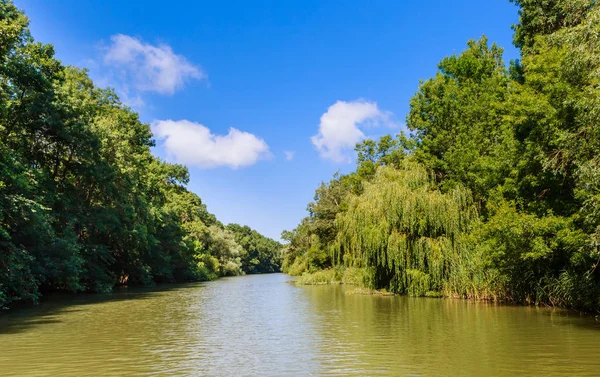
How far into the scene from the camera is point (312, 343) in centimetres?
1191

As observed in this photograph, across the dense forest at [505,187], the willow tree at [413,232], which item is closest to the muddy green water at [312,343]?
the dense forest at [505,187]

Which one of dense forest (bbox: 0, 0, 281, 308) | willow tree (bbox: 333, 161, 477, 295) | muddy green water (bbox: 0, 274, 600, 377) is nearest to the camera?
muddy green water (bbox: 0, 274, 600, 377)

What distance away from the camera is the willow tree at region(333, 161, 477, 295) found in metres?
22.0

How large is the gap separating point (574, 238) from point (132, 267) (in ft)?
128

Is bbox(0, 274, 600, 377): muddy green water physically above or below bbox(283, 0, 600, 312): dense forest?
below

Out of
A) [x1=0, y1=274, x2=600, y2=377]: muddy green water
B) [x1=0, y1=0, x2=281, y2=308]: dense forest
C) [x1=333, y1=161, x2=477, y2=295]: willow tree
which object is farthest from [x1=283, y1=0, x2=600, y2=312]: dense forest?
[x1=0, y1=0, x2=281, y2=308]: dense forest

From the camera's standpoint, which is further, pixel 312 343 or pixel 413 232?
pixel 413 232

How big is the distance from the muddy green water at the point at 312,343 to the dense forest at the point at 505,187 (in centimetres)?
201

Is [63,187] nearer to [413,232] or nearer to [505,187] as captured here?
[413,232]

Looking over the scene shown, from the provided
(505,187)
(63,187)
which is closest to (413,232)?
(505,187)

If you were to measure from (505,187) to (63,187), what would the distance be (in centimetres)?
2682

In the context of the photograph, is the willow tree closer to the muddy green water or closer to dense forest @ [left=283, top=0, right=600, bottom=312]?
dense forest @ [left=283, top=0, right=600, bottom=312]

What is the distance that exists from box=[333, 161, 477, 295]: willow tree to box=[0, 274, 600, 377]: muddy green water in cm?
298

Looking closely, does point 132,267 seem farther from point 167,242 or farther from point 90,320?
point 90,320
